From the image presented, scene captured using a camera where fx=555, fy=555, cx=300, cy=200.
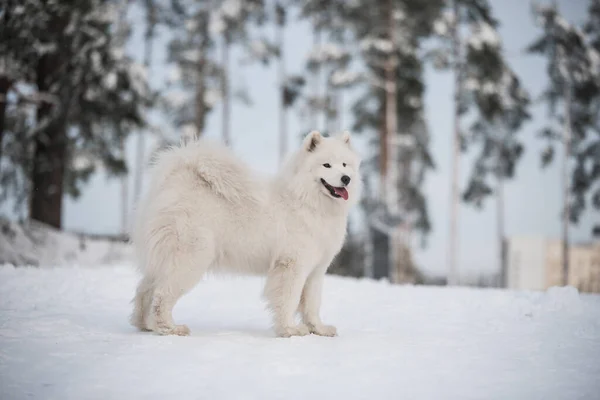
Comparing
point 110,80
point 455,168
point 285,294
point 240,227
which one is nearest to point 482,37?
point 455,168

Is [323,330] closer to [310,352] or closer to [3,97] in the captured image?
[310,352]

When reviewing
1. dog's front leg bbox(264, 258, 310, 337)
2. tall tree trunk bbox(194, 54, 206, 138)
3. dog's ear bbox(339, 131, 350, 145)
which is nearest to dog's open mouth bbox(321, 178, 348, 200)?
dog's ear bbox(339, 131, 350, 145)

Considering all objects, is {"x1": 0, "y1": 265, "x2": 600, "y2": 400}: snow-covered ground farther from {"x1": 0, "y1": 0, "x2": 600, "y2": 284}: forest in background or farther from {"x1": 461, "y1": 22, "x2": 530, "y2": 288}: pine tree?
{"x1": 461, "y1": 22, "x2": 530, "y2": 288}: pine tree

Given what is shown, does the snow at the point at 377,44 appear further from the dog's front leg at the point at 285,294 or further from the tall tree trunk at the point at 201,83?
the dog's front leg at the point at 285,294

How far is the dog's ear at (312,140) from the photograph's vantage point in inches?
208

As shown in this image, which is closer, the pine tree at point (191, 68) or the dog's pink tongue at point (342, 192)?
the dog's pink tongue at point (342, 192)

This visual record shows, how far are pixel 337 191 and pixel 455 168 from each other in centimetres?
1444

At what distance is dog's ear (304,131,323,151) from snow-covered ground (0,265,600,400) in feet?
5.90

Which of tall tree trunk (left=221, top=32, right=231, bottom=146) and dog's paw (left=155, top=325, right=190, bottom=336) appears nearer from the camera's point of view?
dog's paw (left=155, top=325, right=190, bottom=336)

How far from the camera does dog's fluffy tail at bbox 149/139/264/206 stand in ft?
16.6

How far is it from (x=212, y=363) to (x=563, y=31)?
70.8 ft

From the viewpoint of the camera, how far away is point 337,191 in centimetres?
510

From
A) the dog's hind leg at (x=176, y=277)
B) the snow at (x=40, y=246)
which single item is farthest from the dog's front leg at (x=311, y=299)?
the snow at (x=40, y=246)

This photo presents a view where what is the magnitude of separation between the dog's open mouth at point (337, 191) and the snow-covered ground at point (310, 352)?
130cm
